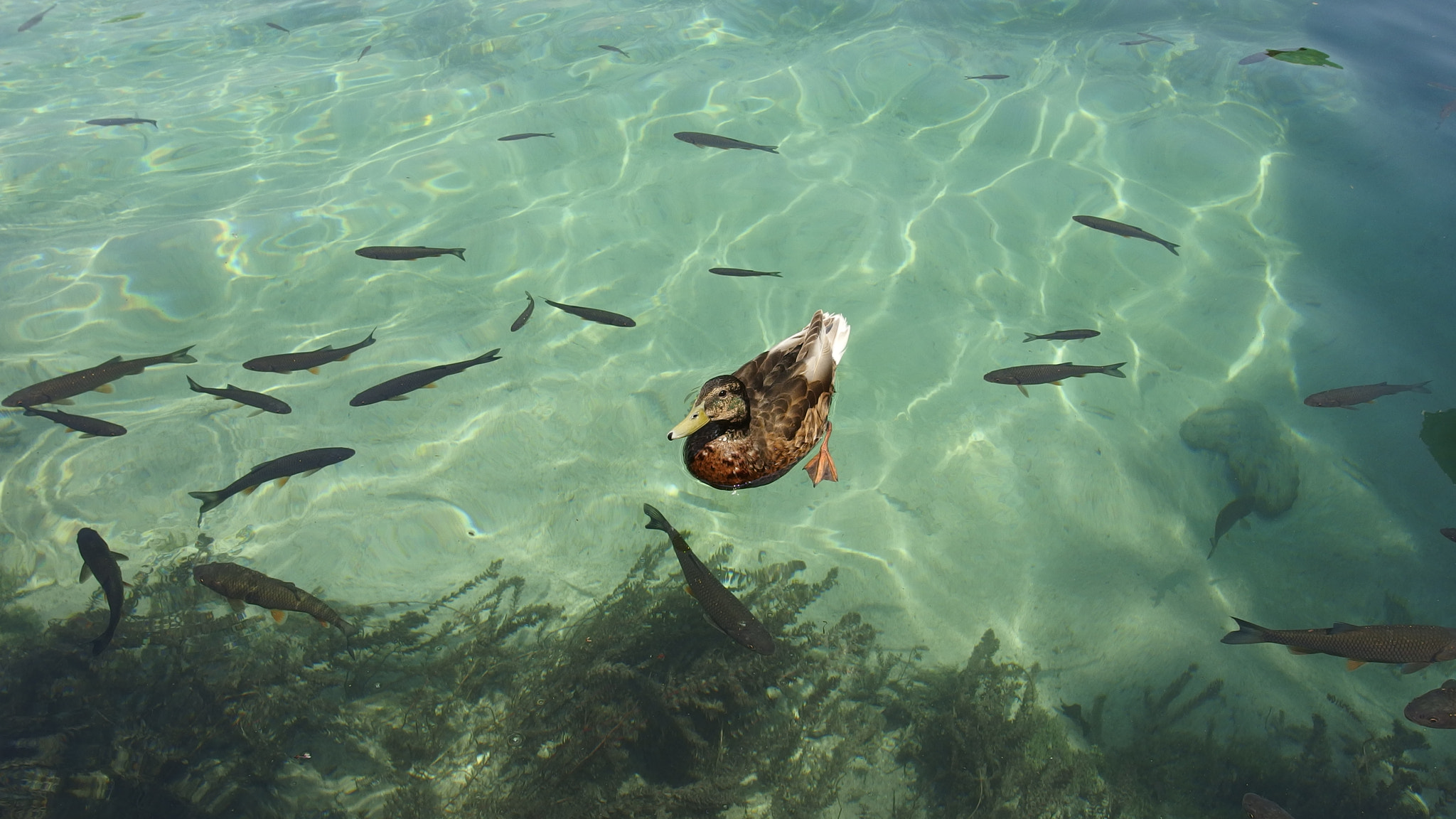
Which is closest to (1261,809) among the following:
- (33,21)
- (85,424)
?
(85,424)

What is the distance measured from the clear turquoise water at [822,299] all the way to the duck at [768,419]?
993 millimetres

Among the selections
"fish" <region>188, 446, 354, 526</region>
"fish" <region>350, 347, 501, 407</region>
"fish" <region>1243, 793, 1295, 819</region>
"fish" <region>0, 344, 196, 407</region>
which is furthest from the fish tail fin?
"fish" <region>0, 344, 196, 407</region>

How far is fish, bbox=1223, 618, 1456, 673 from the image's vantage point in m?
3.45

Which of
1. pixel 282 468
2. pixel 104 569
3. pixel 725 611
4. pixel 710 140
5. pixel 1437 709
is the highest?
pixel 710 140

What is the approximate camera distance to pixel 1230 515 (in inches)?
209

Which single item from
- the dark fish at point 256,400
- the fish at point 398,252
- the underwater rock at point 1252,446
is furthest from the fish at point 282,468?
the underwater rock at point 1252,446

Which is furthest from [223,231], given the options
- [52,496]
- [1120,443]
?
[1120,443]

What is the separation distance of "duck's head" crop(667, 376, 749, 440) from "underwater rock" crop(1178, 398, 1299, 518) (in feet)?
14.8

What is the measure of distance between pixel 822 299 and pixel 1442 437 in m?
5.19

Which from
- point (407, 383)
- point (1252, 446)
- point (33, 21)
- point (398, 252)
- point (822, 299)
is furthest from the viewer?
point (33, 21)

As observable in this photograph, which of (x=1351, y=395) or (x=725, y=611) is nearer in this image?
(x=725, y=611)

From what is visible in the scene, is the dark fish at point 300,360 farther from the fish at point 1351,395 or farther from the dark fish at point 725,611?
the fish at point 1351,395

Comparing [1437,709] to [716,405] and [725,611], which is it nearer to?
[725,611]

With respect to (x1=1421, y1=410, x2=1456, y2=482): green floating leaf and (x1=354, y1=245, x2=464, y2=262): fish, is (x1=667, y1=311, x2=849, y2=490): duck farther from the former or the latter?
(x1=1421, y1=410, x2=1456, y2=482): green floating leaf
